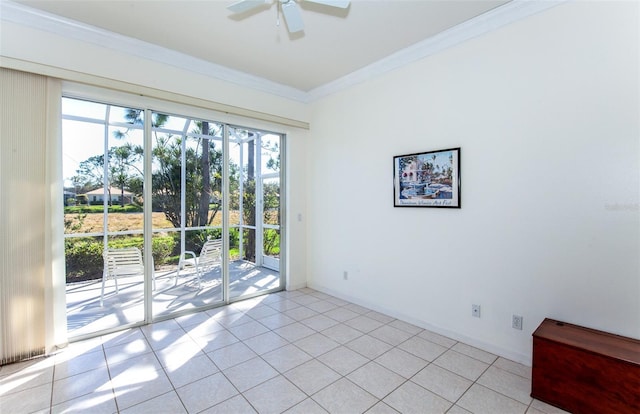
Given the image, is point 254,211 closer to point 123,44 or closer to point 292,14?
point 123,44

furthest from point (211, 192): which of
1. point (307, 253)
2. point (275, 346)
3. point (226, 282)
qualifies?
point (275, 346)

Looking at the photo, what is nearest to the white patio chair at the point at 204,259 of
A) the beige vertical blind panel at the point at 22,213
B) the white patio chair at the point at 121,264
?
the white patio chair at the point at 121,264

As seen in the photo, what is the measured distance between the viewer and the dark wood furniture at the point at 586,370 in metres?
1.71

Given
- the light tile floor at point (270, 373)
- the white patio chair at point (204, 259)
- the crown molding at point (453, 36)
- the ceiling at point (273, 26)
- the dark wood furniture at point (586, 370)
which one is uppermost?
the ceiling at point (273, 26)

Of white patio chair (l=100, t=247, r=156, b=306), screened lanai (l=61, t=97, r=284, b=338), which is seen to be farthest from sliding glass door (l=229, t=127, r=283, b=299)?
white patio chair (l=100, t=247, r=156, b=306)

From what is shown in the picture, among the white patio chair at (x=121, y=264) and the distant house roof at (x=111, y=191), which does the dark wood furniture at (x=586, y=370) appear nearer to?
the white patio chair at (x=121, y=264)

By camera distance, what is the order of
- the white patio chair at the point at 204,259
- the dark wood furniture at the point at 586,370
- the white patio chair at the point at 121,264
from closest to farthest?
1. the dark wood furniture at the point at 586,370
2. the white patio chair at the point at 121,264
3. the white patio chair at the point at 204,259

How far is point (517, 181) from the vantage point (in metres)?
2.48

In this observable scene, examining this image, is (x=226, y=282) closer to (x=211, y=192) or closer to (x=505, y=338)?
(x=211, y=192)

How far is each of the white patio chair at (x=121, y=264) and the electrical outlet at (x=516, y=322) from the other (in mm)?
3833

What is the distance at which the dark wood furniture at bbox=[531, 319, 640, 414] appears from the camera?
1.71 metres

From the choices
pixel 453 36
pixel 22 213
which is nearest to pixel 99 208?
pixel 22 213

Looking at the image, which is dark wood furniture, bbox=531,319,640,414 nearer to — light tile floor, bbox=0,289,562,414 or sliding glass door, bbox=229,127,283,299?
light tile floor, bbox=0,289,562,414

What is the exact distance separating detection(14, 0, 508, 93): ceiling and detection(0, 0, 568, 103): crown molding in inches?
2.4
